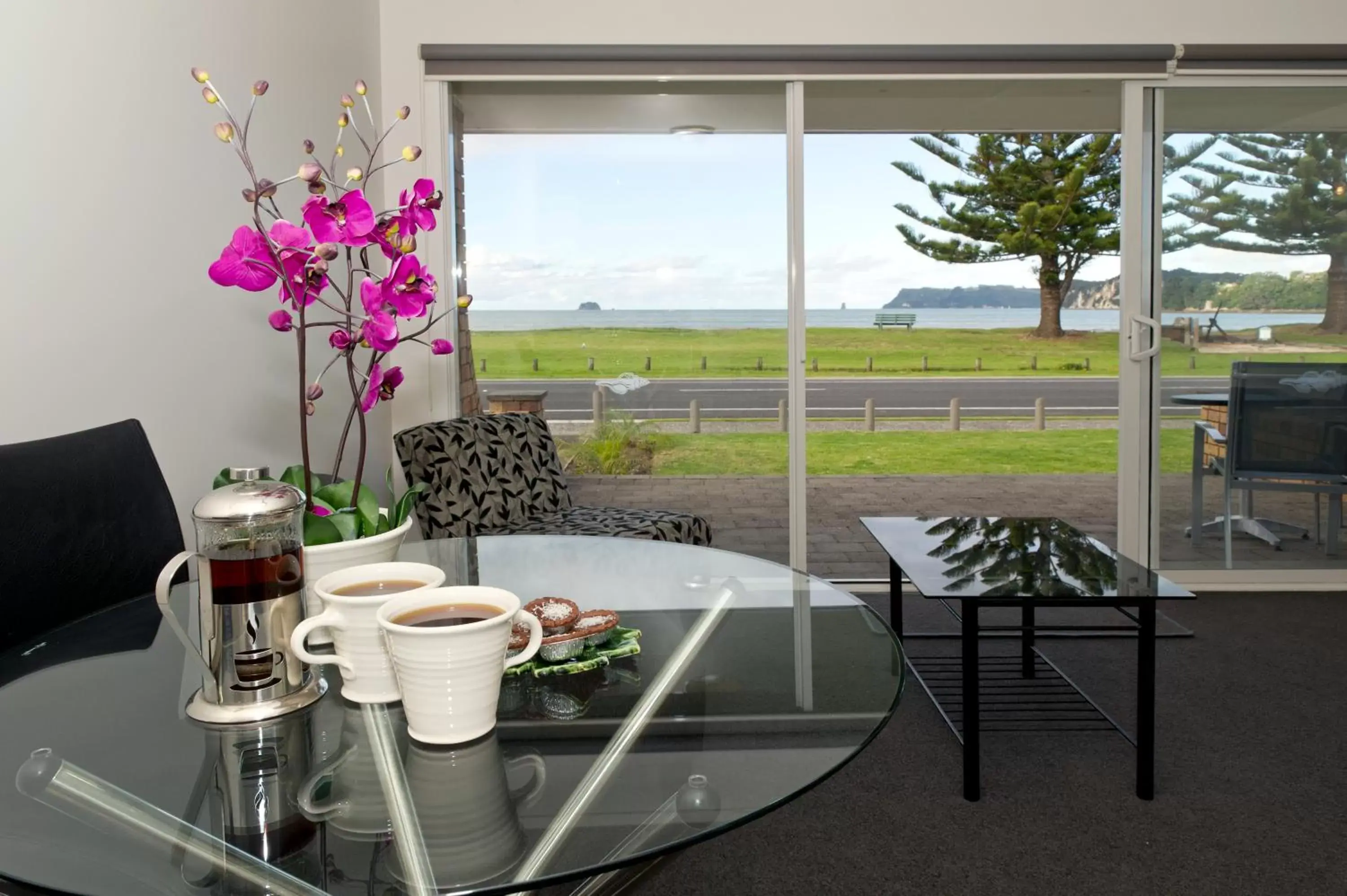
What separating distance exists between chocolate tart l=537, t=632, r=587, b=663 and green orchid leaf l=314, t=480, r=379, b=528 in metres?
0.36

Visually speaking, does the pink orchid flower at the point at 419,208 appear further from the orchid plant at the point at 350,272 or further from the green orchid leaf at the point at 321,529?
the green orchid leaf at the point at 321,529

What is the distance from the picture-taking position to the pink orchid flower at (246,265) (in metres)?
1.25

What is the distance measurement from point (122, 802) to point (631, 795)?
458 millimetres

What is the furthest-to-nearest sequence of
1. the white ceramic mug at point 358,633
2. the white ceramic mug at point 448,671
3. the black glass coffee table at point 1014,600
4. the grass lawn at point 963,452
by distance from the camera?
the grass lawn at point 963,452, the black glass coffee table at point 1014,600, the white ceramic mug at point 358,633, the white ceramic mug at point 448,671

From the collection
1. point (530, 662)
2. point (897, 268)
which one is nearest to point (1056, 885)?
point (530, 662)

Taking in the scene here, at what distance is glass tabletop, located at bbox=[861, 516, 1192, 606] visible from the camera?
92.7 inches

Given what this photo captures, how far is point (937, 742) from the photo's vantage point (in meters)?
2.68

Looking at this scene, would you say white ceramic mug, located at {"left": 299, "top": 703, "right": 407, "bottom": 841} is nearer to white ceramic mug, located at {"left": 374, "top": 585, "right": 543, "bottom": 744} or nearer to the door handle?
white ceramic mug, located at {"left": 374, "top": 585, "right": 543, "bottom": 744}

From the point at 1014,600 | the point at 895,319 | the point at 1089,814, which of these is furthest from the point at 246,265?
the point at 895,319

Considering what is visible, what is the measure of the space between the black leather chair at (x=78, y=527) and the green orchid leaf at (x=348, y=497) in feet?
1.47

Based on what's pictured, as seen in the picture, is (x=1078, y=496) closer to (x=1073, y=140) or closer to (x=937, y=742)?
(x=1073, y=140)

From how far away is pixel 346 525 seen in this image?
138 cm

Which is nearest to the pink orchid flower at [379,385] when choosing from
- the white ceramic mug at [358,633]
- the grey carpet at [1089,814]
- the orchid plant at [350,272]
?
the orchid plant at [350,272]

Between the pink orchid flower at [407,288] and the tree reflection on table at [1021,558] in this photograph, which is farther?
the tree reflection on table at [1021,558]
